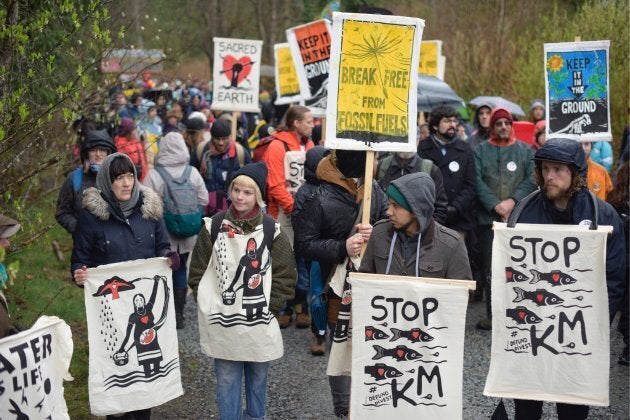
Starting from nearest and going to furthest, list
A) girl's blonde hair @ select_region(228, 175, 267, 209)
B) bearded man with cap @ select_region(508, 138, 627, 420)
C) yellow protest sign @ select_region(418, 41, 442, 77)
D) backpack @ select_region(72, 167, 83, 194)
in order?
bearded man with cap @ select_region(508, 138, 627, 420) < girl's blonde hair @ select_region(228, 175, 267, 209) < backpack @ select_region(72, 167, 83, 194) < yellow protest sign @ select_region(418, 41, 442, 77)

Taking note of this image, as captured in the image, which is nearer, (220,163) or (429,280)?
(429,280)

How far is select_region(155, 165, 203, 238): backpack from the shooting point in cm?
810

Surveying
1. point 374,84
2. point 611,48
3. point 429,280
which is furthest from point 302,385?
point 611,48

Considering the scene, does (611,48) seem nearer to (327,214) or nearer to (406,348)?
(327,214)

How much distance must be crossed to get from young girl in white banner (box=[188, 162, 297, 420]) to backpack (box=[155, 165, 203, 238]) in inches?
103

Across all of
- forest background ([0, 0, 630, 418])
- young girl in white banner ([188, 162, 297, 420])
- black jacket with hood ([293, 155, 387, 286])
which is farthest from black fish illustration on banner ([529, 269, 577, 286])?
forest background ([0, 0, 630, 418])

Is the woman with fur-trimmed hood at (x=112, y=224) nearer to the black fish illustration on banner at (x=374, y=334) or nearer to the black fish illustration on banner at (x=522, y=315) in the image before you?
the black fish illustration on banner at (x=374, y=334)

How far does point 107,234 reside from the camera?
18.9 feet

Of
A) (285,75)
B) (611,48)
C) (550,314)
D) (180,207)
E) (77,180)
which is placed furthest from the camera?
(611,48)

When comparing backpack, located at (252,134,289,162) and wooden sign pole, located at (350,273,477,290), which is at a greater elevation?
backpack, located at (252,134,289,162)

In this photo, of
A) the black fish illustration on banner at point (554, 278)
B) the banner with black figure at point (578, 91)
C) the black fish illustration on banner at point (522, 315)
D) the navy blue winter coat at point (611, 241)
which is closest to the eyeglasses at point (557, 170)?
the navy blue winter coat at point (611, 241)

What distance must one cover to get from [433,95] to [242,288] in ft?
24.1

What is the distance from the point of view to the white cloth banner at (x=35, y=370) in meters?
4.25

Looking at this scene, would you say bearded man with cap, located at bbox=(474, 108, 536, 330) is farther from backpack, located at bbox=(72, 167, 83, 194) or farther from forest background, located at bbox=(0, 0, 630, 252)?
backpack, located at bbox=(72, 167, 83, 194)
